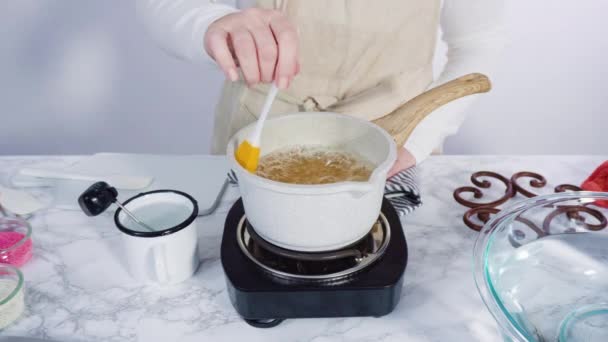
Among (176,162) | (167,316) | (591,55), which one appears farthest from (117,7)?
(591,55)

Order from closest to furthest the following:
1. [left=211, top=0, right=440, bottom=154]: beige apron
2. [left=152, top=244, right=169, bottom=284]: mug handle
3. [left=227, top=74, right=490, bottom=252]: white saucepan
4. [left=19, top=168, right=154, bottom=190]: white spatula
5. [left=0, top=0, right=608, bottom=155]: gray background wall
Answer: [left=227, top=74, right=490, bottom=252]: white saucepan → [left=152, top=244, right=169, bottom=284]: mug handle → [left=19, top=168, right=154, bottom=190]: white spatula → [left=211, top=0, right=440, bottom=154]: beige apron → [left=0, top=0, right=608, bottom=155]: gray background wall

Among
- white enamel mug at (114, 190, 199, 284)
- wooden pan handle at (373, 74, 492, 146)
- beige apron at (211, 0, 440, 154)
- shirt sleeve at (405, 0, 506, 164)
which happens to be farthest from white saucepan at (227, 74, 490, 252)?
beige apron at (211, 0, 440, 154)

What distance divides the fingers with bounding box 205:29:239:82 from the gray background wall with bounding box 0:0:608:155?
3.84 feet

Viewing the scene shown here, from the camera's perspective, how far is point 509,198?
953mm

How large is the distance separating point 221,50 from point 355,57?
48cm

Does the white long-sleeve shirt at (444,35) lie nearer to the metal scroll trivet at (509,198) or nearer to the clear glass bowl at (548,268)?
the metal scroll trivet at (509,198)

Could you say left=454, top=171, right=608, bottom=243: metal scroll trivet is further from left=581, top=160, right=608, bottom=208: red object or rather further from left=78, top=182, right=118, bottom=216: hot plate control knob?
left=78, top=182, right=118, bottom=216: hot plate control knob

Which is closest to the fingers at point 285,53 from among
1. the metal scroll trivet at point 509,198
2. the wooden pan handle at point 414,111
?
the wooden pan handle at point 414,111

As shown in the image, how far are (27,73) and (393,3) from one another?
1441mm

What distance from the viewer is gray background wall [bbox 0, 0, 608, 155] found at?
6.17 ft

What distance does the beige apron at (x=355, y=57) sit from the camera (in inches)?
44.4

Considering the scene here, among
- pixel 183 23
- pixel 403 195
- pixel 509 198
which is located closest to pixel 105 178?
pixel 183 23

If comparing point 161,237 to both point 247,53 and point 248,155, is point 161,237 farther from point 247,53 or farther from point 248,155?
point 247,53

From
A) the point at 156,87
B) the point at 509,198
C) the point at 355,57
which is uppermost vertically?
the point at 355,57
